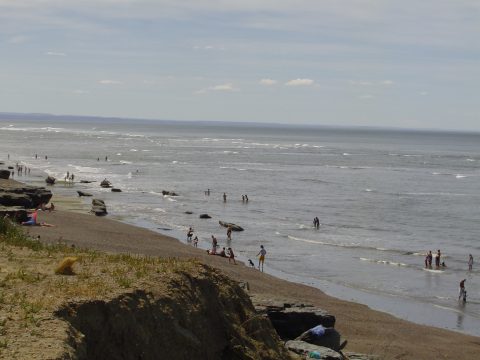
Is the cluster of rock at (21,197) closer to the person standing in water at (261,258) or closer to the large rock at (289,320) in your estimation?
the person standing in water at (261,258)

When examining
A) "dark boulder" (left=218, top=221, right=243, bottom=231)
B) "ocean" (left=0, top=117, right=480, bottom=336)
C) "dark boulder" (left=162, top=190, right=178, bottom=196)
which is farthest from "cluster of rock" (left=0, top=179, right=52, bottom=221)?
"dark boulder" (left=162, top=190, right=178, bottom=196)

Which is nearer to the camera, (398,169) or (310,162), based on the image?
(398,169)

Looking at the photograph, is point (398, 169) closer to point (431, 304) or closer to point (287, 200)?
point (287, 200)

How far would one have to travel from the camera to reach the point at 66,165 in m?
106

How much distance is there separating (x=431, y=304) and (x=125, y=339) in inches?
995

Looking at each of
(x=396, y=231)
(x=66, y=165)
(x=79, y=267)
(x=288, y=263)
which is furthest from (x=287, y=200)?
(x=79, y=267)

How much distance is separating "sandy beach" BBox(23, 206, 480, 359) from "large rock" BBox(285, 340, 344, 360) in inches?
113

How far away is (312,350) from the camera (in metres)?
16.5

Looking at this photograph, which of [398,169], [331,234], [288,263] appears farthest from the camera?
[398,169]

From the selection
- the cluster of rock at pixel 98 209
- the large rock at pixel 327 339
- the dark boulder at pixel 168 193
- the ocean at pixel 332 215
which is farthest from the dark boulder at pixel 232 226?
the large rock at pixel 327 339

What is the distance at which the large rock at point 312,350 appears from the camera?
16375 millimetres

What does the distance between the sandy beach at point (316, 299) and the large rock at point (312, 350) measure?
2878mm

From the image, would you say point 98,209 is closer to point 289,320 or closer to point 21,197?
point 21,197

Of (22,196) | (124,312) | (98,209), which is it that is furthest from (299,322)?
(98,209)
